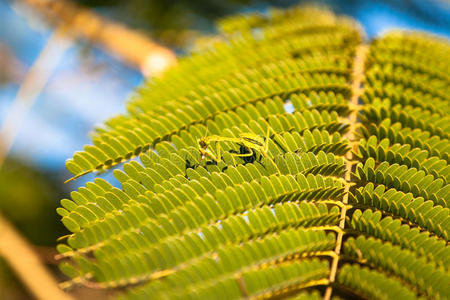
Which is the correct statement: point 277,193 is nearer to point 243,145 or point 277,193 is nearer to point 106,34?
Result: point 243,145

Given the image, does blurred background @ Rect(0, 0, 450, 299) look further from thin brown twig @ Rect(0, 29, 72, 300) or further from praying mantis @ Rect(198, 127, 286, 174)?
praying mantis @ Rect(198, 127, 286, 174)

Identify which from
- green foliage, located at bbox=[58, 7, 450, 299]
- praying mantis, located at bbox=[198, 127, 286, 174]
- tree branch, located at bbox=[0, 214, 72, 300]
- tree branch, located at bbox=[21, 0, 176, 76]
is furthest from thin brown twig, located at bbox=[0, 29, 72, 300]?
praying mantis, located at bbox=[198, 127, 286, 174]

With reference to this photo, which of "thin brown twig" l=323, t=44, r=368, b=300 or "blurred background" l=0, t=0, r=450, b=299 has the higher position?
"blurred background" l=0, t=0, r=450, b=299

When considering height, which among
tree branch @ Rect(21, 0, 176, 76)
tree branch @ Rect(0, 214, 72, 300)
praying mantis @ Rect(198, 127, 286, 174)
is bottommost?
tree branch @ Rect(0, 214, 72, 300)

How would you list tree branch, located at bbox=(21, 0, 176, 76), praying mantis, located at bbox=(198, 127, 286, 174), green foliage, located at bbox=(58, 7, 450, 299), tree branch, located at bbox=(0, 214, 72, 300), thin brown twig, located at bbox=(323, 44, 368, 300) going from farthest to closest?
tree branch, located at bbox=(21, 0, 176, 76) → tree branch, located at bbox=(0, 214, 72, 300) → praying mantis, located at bbox=(198, 127, 286, 174) → thin brown twig, located at bbox=(323, 44, 368, 300) → green foliage, located at bbox=(58, 7, 450, 299)

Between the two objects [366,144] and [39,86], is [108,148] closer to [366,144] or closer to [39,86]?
[366,144]

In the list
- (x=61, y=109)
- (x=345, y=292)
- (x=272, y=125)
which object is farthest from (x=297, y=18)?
(x=61, y=109)

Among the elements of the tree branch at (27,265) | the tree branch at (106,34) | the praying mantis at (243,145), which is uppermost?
the tree branch at (106,34)

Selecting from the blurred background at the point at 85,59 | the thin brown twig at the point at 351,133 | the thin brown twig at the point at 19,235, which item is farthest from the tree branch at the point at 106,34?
the thin brown twig at the point at 351,133

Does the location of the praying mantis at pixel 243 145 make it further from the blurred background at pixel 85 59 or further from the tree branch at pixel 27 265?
the blurred background at pixel 85 59
